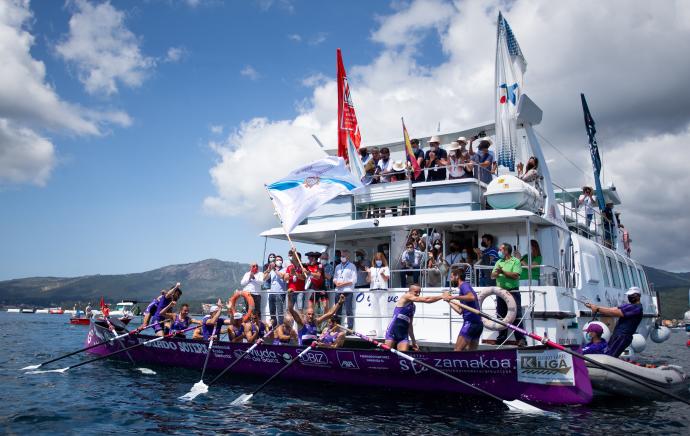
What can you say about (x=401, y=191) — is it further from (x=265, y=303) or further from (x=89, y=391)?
(x=89, y=391)

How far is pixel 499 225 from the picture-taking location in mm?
13562

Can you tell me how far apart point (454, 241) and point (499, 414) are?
16.1 feet

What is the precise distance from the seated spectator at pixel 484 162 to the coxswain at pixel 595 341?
4.42m

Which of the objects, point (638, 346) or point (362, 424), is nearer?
point (362, 424)

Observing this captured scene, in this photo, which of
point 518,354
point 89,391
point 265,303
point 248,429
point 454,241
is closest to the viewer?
point 248,429

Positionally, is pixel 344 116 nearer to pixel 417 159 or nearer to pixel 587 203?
pixel 417 159

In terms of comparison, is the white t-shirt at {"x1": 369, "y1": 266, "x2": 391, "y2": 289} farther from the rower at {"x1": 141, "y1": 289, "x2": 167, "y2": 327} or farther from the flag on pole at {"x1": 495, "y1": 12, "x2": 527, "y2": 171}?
the rower at {"x1": 141, "y1": 289, "x2": 167, "y2": 327}

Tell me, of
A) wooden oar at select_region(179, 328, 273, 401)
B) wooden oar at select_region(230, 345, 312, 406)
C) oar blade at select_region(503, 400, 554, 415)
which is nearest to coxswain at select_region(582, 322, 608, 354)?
oar blade at select_region(503, 400, 554, 415)

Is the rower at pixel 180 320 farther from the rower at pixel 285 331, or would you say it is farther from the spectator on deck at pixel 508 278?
the spectator on deck at pixel 508 278

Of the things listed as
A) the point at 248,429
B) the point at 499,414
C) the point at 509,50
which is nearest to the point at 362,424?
the point at 248,429

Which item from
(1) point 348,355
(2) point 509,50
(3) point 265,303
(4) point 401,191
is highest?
(2) point 509,50

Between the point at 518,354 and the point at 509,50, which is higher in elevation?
the point at 509,50

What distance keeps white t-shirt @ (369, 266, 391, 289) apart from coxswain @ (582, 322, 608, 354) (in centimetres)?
451

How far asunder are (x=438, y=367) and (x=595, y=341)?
365 centimetres
